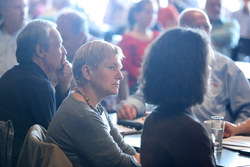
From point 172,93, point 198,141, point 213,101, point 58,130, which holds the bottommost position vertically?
point 213,101

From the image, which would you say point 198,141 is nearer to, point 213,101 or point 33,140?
point 33,140

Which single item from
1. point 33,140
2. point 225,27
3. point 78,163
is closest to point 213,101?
point 78,163

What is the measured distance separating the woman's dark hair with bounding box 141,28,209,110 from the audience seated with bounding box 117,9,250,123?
1118 millimetres

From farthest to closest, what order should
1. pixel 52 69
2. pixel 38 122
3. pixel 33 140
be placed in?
pixel 52 69
pixel 38 122
pixel 33 140

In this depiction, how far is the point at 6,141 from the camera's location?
1934 millimetres

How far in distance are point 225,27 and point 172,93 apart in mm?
3745

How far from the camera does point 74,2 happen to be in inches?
218

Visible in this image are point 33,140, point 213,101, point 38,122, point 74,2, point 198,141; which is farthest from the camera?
point 74,2

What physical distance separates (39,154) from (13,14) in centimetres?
225

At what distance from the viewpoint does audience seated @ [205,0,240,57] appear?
15.9 ft

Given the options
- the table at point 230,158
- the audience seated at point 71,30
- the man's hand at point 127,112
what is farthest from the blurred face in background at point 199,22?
the table at point 230,158

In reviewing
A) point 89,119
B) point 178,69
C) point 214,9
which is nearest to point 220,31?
point 214,9

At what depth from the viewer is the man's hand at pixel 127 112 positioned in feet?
8.05

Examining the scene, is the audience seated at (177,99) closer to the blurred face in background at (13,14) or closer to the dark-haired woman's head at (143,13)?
the blurred face in background at (13,14)
